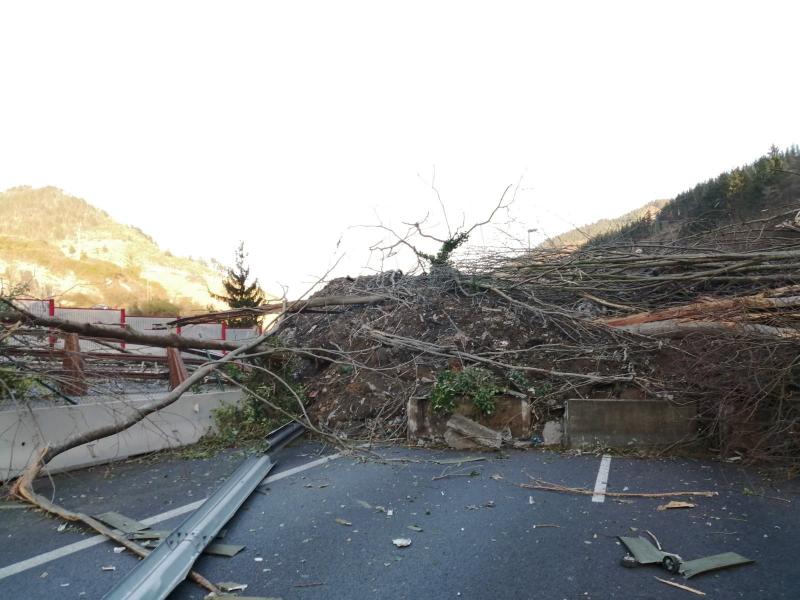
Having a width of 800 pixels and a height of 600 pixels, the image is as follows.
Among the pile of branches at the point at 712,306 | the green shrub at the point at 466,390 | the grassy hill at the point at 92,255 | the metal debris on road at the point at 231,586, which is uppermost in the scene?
the grassy hill at the point at 92,255

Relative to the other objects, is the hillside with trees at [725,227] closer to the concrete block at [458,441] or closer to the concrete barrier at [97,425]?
the concrete block at [458,441]

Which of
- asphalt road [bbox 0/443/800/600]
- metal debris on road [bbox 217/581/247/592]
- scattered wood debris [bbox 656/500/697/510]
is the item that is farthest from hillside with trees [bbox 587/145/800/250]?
metal debris on road [bbox 217/581/247/592]

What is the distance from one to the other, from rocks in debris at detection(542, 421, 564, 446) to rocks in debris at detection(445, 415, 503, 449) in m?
0.61

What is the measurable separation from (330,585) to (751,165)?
2267cm

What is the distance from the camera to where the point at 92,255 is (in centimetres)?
8306

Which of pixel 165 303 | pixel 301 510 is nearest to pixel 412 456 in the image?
pixel 301 510

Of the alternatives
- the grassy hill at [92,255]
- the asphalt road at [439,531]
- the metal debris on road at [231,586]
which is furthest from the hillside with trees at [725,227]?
the grassy hill at [92,255]

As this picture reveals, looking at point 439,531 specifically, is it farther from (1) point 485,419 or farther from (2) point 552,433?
(2) point 552,433

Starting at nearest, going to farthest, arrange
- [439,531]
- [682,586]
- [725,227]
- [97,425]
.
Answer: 1. [682,586]
2. [439,531]
3. [97,425]
4. [725,227]

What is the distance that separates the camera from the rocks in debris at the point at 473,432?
757 cm

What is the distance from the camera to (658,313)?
8.45 metres

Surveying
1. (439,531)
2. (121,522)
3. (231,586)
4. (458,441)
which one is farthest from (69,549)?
(458,441)

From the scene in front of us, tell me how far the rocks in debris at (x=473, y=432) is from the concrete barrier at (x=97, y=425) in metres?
3.49

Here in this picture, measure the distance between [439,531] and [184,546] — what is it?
192 centimetres
